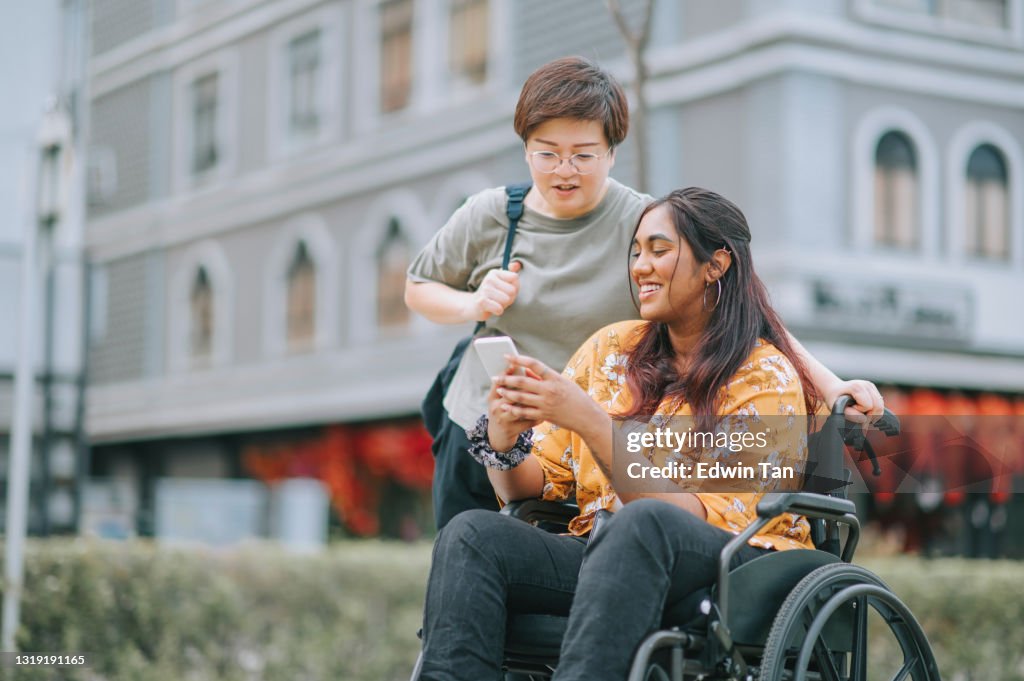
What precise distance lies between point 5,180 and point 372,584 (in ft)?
17.5

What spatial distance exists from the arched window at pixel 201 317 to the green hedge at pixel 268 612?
1382 cm

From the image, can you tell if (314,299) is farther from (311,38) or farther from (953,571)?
(953,571)

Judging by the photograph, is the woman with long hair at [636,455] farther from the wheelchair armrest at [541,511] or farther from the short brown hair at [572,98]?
the short brown hair at [572,98]

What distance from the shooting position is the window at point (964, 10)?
44.4 ft

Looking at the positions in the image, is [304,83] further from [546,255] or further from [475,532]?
[475,532]

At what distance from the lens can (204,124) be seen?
835 inches

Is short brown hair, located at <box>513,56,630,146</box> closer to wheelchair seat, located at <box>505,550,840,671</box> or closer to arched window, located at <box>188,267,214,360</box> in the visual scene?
wheelchair seat, located at <box>505,550,840,671</box>

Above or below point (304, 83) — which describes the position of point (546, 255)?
below

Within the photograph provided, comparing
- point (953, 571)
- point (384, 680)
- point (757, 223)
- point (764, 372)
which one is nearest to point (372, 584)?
point (384, 680)

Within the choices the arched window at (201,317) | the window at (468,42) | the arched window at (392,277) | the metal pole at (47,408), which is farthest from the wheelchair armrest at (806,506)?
the arched window at (201,317)

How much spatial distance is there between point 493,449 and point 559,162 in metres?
0.71

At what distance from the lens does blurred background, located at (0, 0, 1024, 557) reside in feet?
39.1

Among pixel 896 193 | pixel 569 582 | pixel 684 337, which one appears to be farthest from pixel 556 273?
pixel 896 193

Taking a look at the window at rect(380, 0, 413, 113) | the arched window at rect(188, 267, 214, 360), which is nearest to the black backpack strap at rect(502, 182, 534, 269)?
the window at rect(380, 0, 413, 113)
